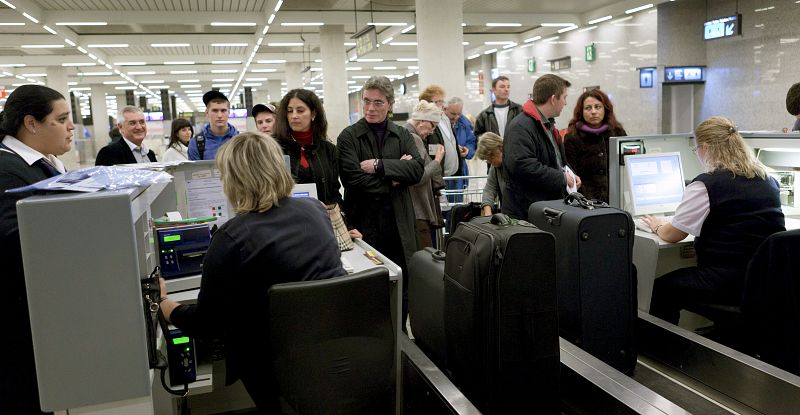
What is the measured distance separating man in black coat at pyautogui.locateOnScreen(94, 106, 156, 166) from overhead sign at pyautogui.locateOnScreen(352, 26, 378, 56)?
7.09 m

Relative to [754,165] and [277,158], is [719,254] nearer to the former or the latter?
[754,165]

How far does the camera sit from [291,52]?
65.8 ft

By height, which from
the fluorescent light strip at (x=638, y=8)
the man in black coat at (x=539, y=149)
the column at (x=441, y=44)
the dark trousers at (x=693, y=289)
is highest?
the fluorescent light strip at (x=638, y=8)

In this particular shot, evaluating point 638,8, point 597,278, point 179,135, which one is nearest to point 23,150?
point 597,278

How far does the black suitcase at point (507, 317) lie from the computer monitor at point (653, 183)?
1577 millimetres

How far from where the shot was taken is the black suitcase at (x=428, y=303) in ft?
9.82

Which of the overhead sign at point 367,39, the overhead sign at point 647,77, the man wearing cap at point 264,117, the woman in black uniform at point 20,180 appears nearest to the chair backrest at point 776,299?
the woman in black uniform at point 20,180

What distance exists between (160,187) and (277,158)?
25.3 inches

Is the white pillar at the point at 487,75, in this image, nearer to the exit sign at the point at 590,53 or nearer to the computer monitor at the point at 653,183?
the exit sign at the point at 590,53

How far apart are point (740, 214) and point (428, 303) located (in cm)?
163

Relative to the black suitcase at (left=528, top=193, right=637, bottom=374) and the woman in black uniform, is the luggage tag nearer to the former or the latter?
A: the black suitcase at (left=528, top=193, right=637, bottom=374)

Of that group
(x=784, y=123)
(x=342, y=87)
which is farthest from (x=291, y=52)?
(x=784, y=123)

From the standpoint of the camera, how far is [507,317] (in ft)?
8.56

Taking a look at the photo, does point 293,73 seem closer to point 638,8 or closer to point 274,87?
point 274,87
